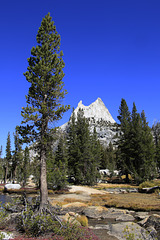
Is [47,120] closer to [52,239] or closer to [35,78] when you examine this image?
[35,78]

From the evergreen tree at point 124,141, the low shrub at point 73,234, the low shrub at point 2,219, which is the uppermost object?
the evergreen tree at point 124,141

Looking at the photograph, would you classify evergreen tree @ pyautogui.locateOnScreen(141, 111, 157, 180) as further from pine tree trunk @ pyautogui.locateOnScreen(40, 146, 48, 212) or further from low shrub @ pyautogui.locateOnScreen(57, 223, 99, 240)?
low shrub @ pyautogui.locateOnScreen(57, 223, 99, 240)

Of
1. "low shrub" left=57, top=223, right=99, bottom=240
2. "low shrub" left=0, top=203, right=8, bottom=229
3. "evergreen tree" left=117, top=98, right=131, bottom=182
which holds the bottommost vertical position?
"low shrub" left=57, top=223, right=99, bottom=240

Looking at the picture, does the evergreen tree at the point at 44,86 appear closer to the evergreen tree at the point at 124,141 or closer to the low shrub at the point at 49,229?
the low shrub at the point at 49,229

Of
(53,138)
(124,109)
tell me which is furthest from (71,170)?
(53,138)

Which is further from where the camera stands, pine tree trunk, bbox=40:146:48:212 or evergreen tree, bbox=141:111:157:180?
evergreen tree, bbox=141:111:157:180

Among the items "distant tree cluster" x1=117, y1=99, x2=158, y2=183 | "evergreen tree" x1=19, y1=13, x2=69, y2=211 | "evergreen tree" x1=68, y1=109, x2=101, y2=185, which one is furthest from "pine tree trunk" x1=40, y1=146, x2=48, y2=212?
"distant tree cluster" x1=117, y1=99, x2=158, y2=183

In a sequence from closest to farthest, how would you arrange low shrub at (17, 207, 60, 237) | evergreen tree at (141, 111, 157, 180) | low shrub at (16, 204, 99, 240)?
low shrub at (16, 204, 99, 240)
low shrub at (17, 207, 60, 237)
evergreen tree at (141, 111, 157, 180)

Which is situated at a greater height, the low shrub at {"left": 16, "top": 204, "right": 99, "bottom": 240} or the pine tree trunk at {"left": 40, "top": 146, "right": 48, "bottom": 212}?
the pine tree trunk at {"left": 40, "top": 146, "right": 48, "bottom": 212}

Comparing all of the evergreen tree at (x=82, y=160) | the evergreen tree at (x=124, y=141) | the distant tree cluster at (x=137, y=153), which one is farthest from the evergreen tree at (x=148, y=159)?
the evergreen tree at (x=82, y=160)

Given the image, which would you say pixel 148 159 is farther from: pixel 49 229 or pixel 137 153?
pixel 49 229

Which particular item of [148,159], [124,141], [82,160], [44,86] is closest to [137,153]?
[148,159]

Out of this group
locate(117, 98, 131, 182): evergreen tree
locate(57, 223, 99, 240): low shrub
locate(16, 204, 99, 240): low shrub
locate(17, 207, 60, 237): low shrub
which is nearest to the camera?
locate(57, 223, 99, 240): low shrub

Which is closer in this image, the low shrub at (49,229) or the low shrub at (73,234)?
the low shrub at (73,234)
